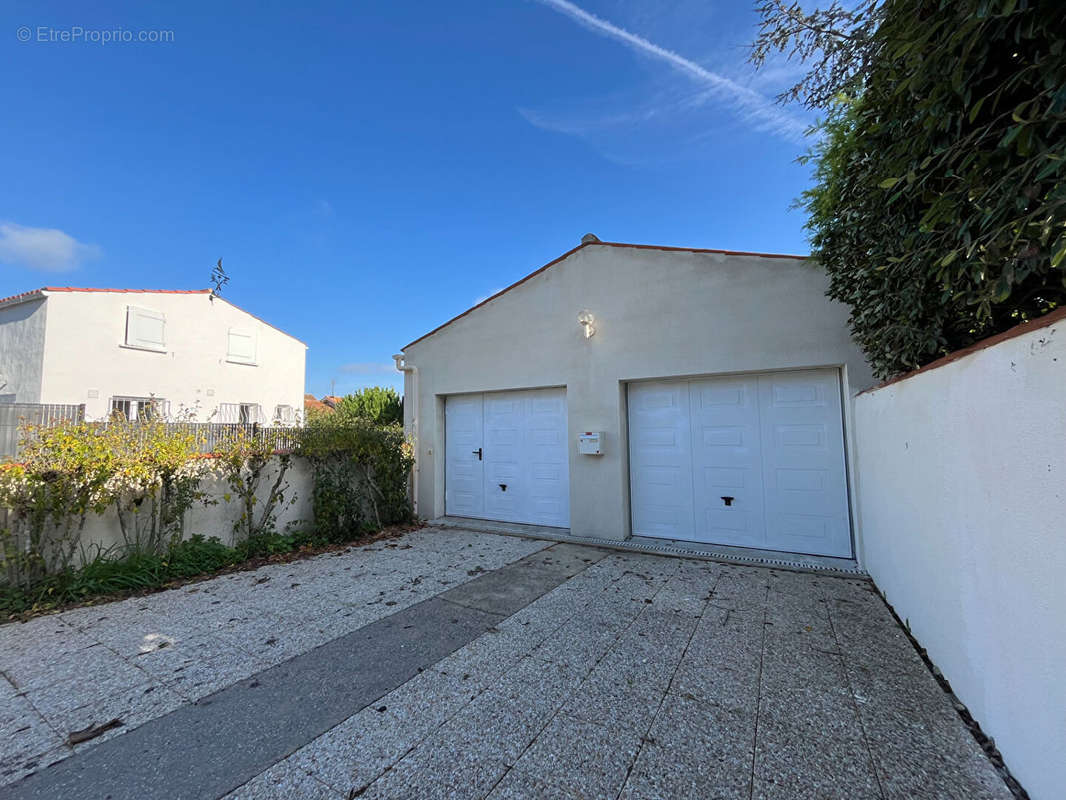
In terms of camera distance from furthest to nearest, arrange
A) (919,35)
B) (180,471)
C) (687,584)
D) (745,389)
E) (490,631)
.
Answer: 1. (745,389)
2. (180,471)
3. (687,584)
4. (490,631)
5. (919,35)

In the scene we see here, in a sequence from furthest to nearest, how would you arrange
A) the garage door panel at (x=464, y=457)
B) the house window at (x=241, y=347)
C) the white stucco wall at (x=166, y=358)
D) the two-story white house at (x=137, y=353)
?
the house window at (x=241, y=347)
the white stucco wall at (x=166, y=358)
the two-story white house at (x=137, y=353)
the garage door panel at (x=464, y=457)

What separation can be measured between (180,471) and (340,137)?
599cm

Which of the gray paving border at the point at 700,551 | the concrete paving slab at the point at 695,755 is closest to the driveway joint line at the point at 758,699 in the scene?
the concrete paving slab at the point at 695,755

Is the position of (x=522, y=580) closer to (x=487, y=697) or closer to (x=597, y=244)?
(x=487, y=697)

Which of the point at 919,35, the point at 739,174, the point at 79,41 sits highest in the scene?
the point at 79,41

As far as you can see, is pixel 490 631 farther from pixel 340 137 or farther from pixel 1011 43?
pixel 340 137

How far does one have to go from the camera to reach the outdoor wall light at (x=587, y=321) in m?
5.84

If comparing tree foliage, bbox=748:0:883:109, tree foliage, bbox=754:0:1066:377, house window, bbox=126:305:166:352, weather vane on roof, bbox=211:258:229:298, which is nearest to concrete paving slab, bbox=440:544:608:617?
tree foliage, bbox=754:0:1066:377

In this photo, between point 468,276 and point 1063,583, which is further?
point 468,276

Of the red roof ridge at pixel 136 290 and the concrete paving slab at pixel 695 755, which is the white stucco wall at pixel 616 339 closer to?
the concrete paving slab at pixel 695 755

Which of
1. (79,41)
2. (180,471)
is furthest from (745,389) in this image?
(79,41)

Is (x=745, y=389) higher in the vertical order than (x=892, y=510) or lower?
higher

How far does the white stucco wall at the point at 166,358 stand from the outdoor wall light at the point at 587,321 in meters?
9.96

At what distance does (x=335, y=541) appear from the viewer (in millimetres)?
5984
